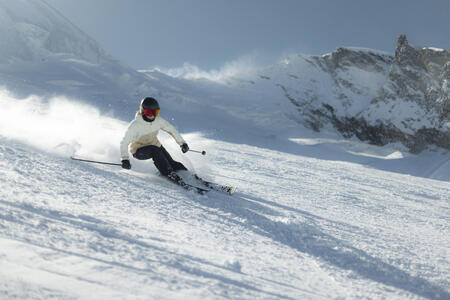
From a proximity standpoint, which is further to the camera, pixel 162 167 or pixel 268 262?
pixel 162 167

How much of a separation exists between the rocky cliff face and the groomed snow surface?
48967mm

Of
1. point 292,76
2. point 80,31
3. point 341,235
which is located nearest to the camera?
point 341,235

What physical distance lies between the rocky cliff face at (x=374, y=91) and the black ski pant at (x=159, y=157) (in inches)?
1907

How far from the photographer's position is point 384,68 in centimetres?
9144

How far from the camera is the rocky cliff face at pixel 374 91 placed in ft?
216

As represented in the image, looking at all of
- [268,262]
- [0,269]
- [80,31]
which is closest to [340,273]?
[268,262]

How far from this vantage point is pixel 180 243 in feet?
7.75

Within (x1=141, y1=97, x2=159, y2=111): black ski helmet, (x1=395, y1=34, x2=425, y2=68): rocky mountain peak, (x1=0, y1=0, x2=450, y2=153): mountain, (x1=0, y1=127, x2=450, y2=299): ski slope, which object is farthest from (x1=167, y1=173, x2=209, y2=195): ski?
(x1=395, y1=34, x2=425, y2=68): rocky mountain peak

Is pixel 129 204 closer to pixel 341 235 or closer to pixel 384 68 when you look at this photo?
pixel 341 235

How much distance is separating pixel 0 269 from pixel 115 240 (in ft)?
2.48

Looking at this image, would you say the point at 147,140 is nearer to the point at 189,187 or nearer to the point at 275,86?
the point at 189,187

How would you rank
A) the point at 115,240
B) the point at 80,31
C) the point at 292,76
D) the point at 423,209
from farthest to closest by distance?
the point at 80,31
the point at 292,76
the point at 423,209
the point at 115,240

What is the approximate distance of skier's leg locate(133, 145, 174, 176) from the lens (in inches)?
187

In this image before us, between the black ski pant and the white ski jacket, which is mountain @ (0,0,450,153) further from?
the black ski pant
